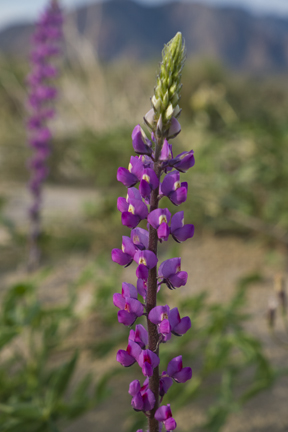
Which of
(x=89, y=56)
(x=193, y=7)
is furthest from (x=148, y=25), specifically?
(x=89, y=56)

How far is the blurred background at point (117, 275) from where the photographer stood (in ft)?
6.45

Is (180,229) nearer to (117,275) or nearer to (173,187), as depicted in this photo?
(173,187)

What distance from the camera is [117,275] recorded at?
8.43ft

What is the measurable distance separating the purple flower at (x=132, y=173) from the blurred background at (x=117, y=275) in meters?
0.30

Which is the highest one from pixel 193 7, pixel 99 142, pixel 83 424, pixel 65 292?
pixel 193 7

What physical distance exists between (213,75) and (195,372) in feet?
44.2

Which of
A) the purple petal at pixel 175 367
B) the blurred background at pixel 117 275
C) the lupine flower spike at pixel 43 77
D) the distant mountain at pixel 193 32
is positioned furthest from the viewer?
the distant mountain at pixel 193 32

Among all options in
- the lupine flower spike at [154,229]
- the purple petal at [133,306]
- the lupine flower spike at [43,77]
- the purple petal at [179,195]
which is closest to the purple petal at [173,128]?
the lupine flower spike at [154,229]

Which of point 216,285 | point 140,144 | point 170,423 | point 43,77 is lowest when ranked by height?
point 170,423

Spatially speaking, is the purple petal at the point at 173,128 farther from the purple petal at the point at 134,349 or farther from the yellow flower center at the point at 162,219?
the purple petal at the point at 134,349

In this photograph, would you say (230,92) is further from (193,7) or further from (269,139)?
(193,7)

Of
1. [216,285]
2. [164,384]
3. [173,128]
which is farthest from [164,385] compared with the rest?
[216,285]

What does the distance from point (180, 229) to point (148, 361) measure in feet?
0.89

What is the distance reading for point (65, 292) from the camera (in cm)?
358
